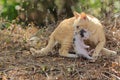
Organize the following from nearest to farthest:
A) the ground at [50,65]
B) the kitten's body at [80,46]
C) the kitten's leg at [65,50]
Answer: the ground at [50,65]
the kitten's body at [80,46]
the kitten's leg at [65,50]

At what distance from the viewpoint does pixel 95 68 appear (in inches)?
184

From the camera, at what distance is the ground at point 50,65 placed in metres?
4.57

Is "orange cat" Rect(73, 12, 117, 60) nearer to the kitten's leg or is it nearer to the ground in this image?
the ground

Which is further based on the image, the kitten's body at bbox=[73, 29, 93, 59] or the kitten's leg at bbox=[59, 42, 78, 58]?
the kitten's leg at bbox=[59, 42, 78, 58]

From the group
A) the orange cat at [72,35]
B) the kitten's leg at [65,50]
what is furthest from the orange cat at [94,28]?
the kitten's leg at [65,50]

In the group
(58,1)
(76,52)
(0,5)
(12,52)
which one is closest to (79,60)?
(76,52)

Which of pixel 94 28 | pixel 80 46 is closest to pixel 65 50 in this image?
pixel 80 46

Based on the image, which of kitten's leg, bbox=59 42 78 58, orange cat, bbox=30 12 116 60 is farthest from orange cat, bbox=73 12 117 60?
kitten's leg, bbox=59 42 78 58

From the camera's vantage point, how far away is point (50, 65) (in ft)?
15.6

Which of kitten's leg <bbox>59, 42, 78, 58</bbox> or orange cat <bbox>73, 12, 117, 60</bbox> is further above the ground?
orange cat <bbox>73, 12, 117, 60</bbox>

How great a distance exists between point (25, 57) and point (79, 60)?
2.00 ft

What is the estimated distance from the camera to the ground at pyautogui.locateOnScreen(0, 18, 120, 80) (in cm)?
457

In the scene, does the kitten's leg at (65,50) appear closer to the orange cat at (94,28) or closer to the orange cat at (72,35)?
the orange cat at (72,35)

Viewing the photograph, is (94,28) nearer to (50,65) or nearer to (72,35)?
(72,35)
